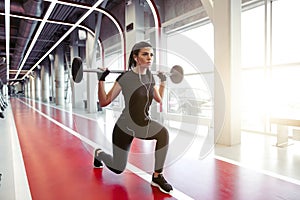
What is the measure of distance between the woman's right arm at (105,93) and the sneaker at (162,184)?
0.84 meters

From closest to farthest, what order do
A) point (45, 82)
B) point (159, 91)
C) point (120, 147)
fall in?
1. point (120, 147)
2. point (159, 91)
3. point (45, 82)

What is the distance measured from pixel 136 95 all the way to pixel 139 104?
0.28 ft

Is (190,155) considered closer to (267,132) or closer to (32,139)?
(267,132)

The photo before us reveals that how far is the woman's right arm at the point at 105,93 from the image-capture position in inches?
80.8

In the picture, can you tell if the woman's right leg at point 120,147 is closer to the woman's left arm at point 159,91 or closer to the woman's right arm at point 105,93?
the woman's right arm at point 105,93

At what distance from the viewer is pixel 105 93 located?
208cm

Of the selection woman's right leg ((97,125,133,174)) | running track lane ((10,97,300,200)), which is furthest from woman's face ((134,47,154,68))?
running track lane ((10,97,300,200))

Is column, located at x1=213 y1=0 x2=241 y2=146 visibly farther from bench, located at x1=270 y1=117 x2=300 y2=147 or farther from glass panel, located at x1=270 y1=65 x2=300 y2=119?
glass panel, located at x1=270 y1=65 x2=300 y2=119

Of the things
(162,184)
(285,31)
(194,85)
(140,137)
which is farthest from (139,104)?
(285,31)

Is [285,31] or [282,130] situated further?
[285,31]

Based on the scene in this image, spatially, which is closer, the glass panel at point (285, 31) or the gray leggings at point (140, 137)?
the gray leggings at point (140, 137)

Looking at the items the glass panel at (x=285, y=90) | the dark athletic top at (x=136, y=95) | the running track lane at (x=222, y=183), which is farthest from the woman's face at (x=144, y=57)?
the glass panel at (x=285, y=90)

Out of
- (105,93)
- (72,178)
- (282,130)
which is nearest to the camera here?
(105,93)

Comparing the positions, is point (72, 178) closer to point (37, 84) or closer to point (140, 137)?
point (140, 137)
